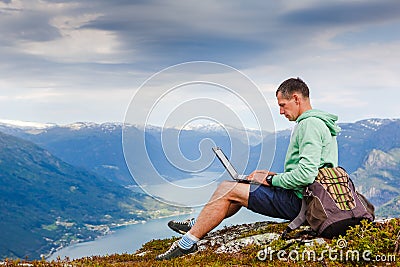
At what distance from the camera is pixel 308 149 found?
348 inches

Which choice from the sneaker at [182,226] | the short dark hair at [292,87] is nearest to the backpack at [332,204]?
the short dark hair at [292,87]

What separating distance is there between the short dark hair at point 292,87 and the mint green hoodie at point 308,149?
0.44 metres

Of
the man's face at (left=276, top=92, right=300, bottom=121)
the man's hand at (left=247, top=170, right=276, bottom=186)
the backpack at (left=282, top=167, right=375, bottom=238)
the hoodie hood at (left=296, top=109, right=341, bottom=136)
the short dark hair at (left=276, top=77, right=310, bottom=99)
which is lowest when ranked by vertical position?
the backpack at (left=282, top=167, right=375, bottom=238)

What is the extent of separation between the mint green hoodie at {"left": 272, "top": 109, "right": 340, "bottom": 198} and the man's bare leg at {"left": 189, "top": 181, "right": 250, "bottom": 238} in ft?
2.69

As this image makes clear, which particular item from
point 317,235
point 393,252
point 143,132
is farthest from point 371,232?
point 143,132

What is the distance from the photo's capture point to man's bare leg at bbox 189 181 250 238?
9.98m

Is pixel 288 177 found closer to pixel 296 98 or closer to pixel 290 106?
pixel 290 106

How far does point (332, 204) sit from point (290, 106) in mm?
2024

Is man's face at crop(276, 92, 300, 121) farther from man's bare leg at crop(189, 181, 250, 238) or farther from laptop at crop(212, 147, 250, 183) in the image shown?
man's bare leg at crop(189, 181, 250, 238)

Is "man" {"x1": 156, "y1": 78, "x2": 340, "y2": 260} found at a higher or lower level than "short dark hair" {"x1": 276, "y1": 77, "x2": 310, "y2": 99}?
lower

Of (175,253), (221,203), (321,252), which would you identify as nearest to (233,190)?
(221,203)

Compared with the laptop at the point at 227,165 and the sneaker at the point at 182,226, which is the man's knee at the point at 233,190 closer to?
the laptop at the point at 227,165

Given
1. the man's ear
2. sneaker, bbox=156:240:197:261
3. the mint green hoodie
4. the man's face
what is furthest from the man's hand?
sneaker, bbox=156:240:197:261

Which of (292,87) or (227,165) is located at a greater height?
(292,87)
